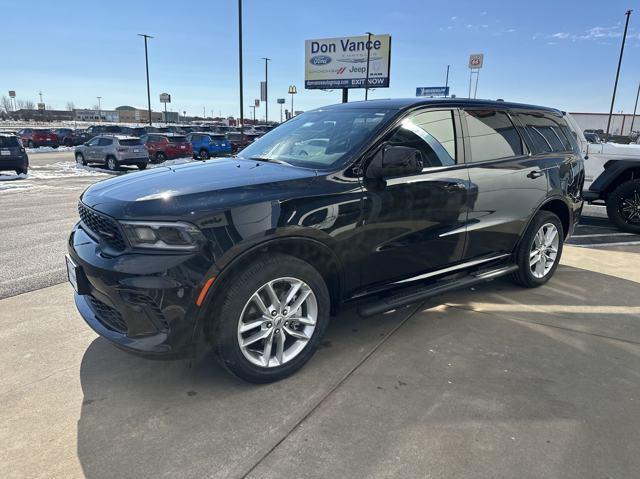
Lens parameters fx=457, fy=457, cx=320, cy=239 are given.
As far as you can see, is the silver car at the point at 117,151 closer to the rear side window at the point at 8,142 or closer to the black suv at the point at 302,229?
the rear side window at the point at 8,142

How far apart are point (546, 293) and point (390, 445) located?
3.03 metres

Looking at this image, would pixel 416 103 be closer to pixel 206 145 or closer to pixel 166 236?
pixel 166 236

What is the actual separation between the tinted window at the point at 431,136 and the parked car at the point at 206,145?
22.5 m

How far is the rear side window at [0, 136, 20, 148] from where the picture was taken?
15352 mm

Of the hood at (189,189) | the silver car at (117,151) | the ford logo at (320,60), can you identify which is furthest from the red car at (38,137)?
the hood at (189,189)

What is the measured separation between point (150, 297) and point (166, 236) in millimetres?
337

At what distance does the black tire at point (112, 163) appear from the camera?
66.3 ft

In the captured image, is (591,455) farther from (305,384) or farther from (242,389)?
(242,389)

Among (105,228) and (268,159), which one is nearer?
(105,228)

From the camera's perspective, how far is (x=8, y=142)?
610 inches

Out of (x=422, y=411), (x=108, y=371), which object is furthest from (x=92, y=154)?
(x=422, y=411)

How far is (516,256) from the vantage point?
4.55 metres

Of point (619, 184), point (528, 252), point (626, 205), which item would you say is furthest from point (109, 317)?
point (619, 184)

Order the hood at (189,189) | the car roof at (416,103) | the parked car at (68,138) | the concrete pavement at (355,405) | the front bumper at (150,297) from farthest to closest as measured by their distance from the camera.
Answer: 1. the parked car at (68,138)
2. the car roof at (416,103)
3. the hood at (189,189)
4. the front bumper at (150,297)
5. the concrete pavement at (355,405)
